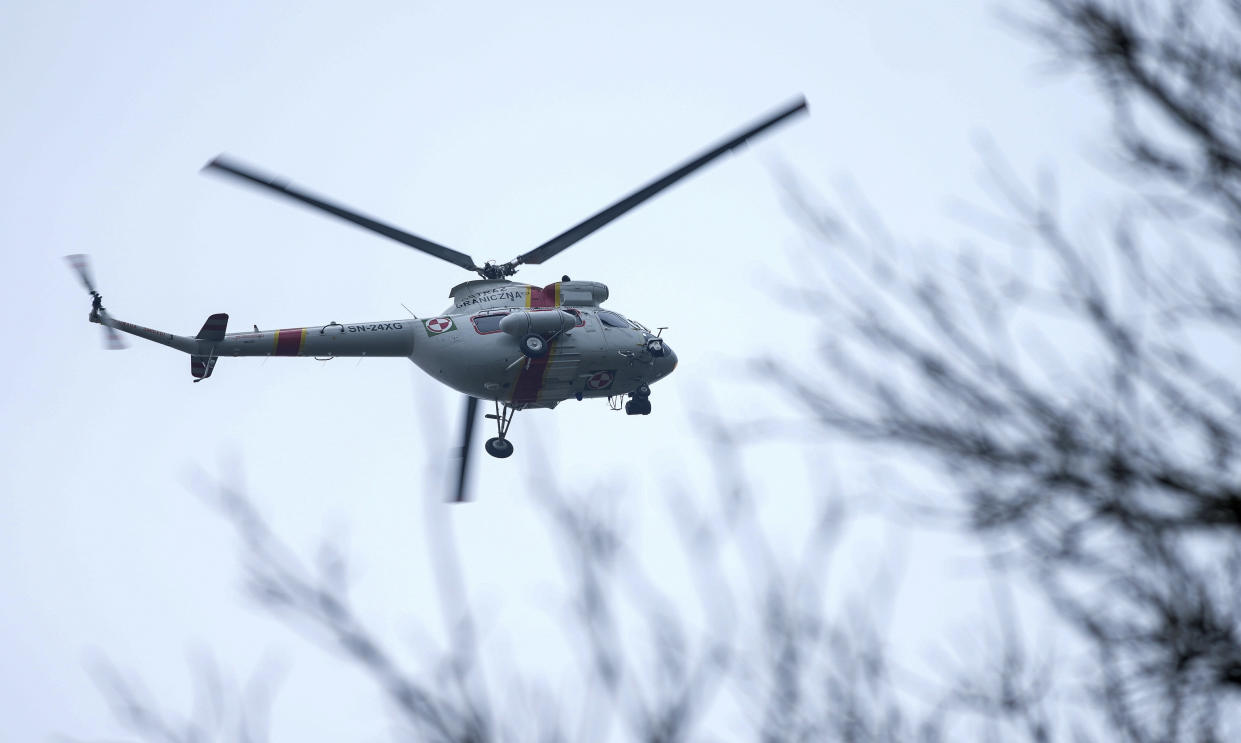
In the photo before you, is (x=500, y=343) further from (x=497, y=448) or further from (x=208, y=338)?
(x=208, y=338)

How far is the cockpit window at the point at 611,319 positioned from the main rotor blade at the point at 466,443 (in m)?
2.06

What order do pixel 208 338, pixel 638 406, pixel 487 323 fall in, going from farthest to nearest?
pixel 638 406
pixel 487 323
pixel 208 338

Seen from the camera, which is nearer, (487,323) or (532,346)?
(532,346)

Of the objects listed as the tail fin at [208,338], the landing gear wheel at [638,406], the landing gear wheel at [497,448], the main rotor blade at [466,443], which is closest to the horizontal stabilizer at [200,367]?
the tail fin at [208,338]

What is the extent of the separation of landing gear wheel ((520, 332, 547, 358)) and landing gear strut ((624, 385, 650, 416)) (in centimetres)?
207

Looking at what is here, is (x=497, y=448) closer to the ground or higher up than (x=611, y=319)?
closer to the ground

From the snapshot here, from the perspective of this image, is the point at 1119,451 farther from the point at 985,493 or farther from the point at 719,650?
the point at 719,650

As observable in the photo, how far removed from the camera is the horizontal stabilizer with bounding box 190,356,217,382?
59.8 ft

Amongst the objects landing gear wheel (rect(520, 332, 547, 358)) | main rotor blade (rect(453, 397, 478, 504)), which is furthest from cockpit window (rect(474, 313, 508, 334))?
main rotor blade (rect(453, 397, 478, 504))

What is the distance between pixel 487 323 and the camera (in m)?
19.2

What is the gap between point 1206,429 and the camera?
400 cm

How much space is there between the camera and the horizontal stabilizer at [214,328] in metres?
18.2

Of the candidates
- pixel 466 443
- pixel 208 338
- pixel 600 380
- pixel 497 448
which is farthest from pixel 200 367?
pixel 600 380

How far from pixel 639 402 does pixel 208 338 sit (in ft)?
19.5
